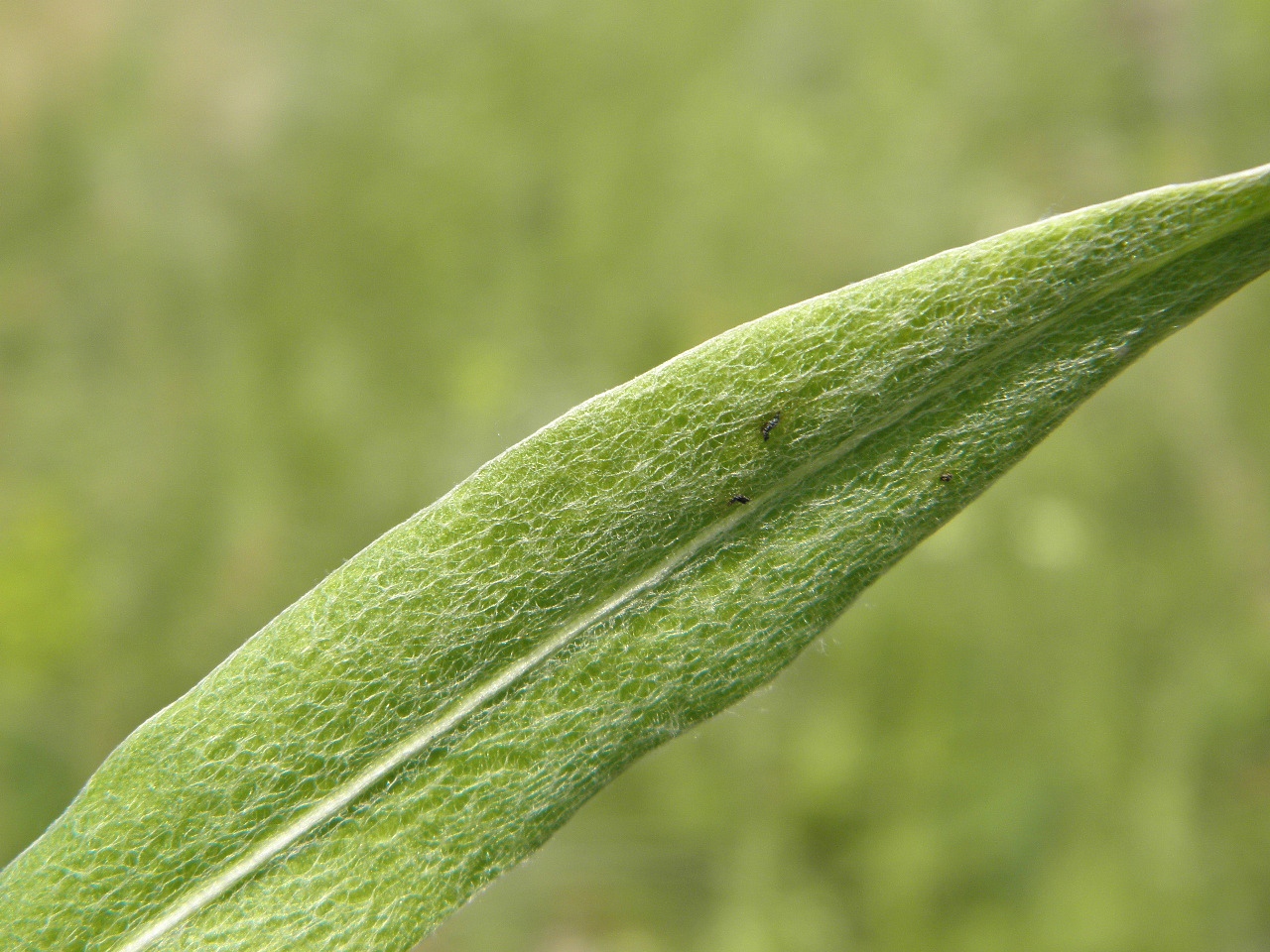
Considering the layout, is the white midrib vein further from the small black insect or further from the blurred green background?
the blurred green background

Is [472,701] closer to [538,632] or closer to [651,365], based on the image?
[538,632]

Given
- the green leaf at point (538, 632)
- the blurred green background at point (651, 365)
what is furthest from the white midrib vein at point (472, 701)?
the blurred green background at point (651, 365)

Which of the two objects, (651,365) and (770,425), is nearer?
(770,425)

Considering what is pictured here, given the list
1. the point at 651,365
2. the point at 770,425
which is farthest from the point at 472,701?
the point at 651,365

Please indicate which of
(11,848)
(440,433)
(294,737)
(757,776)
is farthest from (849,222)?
(11,848)

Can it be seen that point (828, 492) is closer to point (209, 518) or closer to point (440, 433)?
point (440, 433)

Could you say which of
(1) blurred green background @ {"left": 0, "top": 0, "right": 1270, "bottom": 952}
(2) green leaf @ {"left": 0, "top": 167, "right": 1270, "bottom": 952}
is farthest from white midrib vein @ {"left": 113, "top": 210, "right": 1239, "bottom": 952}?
(1) blurred green background @ {"left": 0, "top": 0, "right": 1270, "bottom": 952}
